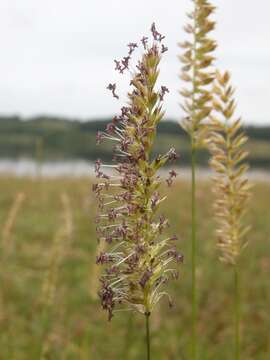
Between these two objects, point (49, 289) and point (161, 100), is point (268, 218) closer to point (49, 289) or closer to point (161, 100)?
point (49, 289)

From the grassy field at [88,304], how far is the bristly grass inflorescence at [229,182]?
111 centimetres

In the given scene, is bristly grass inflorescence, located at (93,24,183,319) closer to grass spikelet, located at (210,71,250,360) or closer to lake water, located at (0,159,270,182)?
grass spikelet, located at (210,71,250,360)

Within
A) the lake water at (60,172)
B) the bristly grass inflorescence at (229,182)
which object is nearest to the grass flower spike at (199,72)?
the bristly grass inflorescence at (229,182)

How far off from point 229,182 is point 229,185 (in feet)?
0.05

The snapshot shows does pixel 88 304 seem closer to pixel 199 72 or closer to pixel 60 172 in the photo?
pixel 199 72

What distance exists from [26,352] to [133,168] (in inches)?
216

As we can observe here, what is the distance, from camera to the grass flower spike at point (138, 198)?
64.4 inches

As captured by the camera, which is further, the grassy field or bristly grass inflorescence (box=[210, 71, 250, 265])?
the grassy field

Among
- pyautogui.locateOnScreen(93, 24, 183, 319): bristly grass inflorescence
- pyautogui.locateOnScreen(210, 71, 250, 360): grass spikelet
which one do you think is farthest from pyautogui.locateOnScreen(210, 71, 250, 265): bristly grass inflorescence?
pyautogui.locateOnScreen(93, 24, 183, 319): bristly grass inflorescence

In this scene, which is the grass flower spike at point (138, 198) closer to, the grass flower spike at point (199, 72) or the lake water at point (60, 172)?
the grass flower spike at point (199, 72)

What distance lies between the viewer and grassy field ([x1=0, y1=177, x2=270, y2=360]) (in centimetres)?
415

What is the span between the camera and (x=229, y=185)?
251cm

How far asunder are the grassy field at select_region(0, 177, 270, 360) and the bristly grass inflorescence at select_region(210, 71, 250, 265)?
111 cm

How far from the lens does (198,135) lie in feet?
8.30
